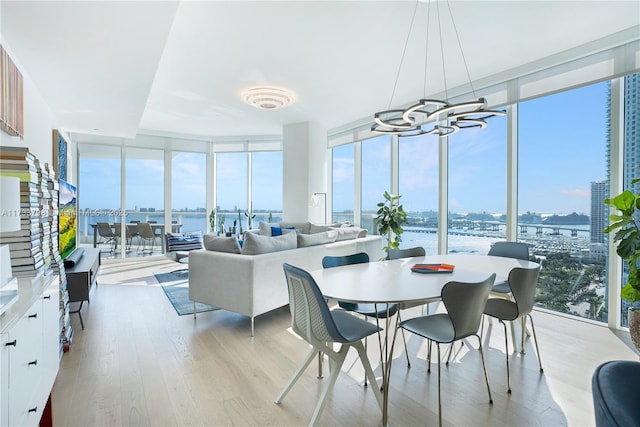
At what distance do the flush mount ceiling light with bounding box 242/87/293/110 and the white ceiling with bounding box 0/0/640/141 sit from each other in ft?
0.45

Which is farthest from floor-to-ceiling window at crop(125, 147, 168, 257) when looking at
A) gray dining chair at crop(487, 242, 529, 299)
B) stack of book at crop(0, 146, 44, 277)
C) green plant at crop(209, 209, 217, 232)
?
gray dining chair at crop(487, 242, 529, 299)

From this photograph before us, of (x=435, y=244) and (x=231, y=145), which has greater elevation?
(x=231, y=145)

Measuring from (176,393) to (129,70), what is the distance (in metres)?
2.95

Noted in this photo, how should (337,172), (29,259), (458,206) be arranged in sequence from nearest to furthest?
(29,259) < (458,206) < (337,172)

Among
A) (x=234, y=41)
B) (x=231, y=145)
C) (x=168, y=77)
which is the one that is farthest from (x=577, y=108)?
(x=231, y=145)

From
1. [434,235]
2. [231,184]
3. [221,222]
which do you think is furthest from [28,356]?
[231,184]

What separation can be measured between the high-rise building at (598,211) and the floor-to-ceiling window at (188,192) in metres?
7.17

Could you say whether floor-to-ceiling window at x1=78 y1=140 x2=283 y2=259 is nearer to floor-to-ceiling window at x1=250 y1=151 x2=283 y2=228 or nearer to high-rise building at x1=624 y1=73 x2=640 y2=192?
floor-to-ceiling window at x1=250 y1=151 x2=283 y2=228

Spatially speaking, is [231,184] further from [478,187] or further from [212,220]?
[478,187]

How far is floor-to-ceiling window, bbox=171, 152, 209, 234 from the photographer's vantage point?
780cm

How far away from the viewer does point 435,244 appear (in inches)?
208

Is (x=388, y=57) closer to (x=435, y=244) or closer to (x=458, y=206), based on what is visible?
(x=458, y=206)

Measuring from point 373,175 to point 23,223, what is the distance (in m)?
5.42

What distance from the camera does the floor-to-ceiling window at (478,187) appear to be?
449 cm
